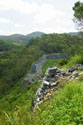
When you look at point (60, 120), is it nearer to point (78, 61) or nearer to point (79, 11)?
point (78, 61)

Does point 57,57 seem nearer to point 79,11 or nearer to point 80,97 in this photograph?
point 79,11

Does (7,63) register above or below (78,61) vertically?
below

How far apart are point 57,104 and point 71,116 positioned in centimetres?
111

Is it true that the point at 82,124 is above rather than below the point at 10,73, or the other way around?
above

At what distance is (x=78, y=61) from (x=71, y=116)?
10.7 metres

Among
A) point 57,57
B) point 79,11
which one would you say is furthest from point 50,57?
point 79,11

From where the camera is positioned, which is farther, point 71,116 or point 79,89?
point 79,89

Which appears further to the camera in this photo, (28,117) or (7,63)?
(7,63)

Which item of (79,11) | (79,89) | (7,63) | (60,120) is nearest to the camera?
(60,120)

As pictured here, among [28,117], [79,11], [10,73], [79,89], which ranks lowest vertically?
[10,73]

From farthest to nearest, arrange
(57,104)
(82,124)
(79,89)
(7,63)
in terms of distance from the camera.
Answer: (7,63) < (79,89) < (57,104) < (82,124)

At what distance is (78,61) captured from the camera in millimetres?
13984

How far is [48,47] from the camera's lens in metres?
76.1

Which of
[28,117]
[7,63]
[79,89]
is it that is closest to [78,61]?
[79,89]
